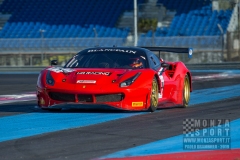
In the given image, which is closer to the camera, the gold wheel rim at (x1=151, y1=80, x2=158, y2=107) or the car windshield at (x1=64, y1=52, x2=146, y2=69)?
the gold wheel rim at (x1=151, y1=80, x2=158, y2=107)

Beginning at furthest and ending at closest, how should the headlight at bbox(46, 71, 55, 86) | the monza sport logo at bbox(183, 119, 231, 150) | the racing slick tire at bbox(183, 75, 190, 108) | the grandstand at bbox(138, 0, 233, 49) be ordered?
the grandstand at bbox(138, 0, 233, 49)
the racing slick tire at bbox(183, 75, 190, 108)
the headlight at bbox(46, 71, 55, 86)
the monza sport logo at bbox(183, 119, 231, 150)

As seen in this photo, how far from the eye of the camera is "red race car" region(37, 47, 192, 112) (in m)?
10.0

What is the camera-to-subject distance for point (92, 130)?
324 inches

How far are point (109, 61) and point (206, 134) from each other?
12.3 ft

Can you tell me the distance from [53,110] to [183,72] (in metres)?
2.64

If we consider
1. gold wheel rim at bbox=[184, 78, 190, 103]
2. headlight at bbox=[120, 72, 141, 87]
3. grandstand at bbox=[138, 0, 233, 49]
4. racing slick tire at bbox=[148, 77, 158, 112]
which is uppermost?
headlight at bbox=[120, 72, 141, 87]

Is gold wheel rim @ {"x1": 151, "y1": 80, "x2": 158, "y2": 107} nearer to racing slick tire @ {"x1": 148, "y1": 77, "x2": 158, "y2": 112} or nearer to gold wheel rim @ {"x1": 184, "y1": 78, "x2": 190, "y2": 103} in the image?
racing slick tire @ {"x1": 148, "y1": 77, "x2": 158, "y2": 112}

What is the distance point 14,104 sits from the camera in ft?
42.7

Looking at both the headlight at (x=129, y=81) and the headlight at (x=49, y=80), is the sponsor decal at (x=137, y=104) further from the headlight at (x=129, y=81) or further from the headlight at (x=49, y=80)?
the headlight at (x=49, y=80)

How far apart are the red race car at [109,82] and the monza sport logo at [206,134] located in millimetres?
1109

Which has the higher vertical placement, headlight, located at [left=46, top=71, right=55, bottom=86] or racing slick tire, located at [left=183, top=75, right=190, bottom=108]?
headlight, located at [left=46, top=71, right=55, bottom=86]

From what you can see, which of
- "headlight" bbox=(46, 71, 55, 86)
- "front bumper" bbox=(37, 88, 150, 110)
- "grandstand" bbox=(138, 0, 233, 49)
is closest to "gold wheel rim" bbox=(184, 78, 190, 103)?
"front bumper" bbox=(37, 88, 150, 110)

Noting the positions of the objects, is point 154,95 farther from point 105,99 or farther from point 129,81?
point 105,99

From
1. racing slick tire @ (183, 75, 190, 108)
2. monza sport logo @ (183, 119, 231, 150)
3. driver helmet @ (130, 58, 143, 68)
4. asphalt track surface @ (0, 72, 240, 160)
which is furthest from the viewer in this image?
racing slick tire @ (183, 75, 190, 108)
